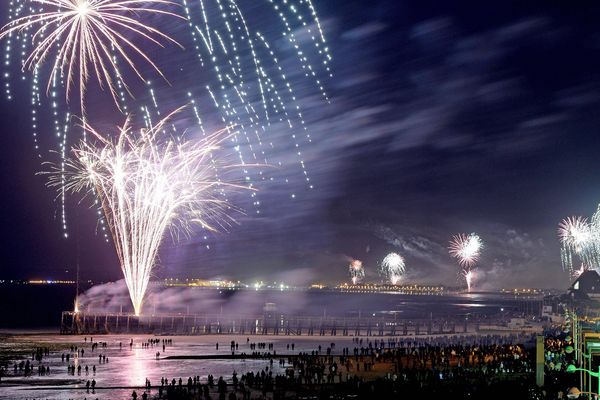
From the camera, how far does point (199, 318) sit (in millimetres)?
109500

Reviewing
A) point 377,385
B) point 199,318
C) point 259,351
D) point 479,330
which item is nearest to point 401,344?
point 259,351

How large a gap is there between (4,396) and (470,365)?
28571mm

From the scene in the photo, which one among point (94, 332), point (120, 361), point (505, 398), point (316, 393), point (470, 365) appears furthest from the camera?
point (94, 332)

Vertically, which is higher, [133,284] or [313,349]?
[133,284]

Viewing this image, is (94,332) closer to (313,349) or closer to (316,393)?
(313,349)

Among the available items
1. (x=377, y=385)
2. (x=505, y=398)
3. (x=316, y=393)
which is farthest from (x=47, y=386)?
(x=505, y=398)

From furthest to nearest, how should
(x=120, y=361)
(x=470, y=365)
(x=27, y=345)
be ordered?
(x=27, y=345), (x=120, y=361), (x=470, y=365)

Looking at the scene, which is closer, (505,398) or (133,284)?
(505,398)

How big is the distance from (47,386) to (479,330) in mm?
57004

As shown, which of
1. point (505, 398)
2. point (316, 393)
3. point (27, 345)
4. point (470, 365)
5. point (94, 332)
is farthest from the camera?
point (94, 332)

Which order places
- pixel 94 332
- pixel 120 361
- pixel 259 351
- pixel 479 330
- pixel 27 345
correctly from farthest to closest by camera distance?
pixel 479 330 → pixel 94 332 → pixel 27 345 → pixel 259 351 → pixel 120 361

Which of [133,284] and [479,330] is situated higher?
[133,284]

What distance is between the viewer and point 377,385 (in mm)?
34438

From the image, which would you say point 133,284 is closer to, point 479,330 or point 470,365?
point 470,365
